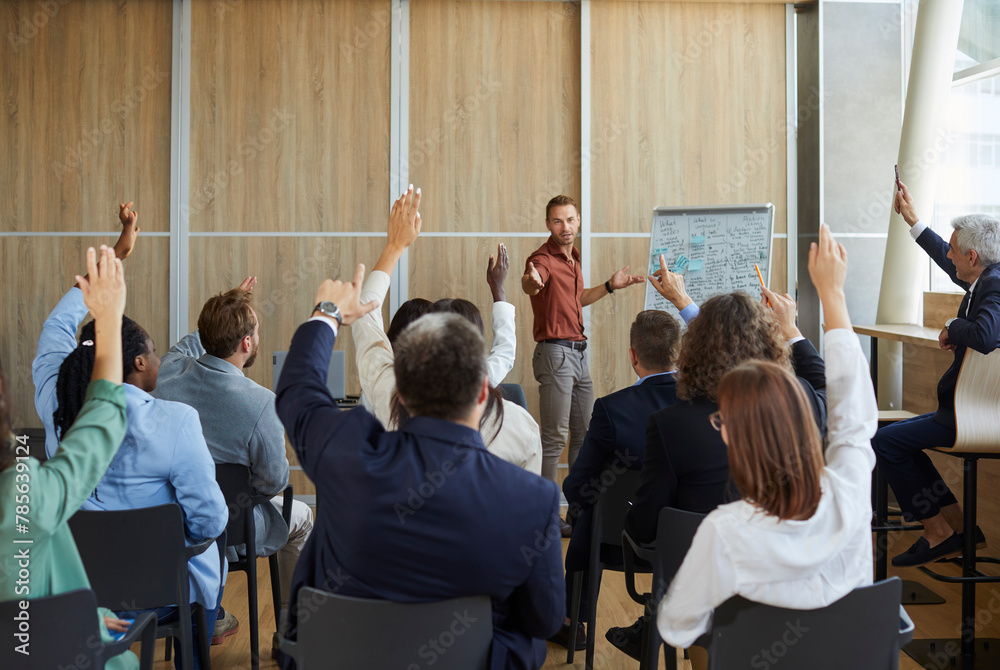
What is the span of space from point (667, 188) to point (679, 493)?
3084 mm

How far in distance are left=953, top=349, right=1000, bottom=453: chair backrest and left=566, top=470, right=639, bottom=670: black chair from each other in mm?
1254

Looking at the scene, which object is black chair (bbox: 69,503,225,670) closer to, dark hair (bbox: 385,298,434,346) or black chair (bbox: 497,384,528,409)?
dark hair (bbox: 385,298,434,346)

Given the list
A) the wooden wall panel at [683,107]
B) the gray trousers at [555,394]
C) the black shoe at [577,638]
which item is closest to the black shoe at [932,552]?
the black shoe at [577,638]

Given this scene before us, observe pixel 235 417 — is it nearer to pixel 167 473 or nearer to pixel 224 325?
pixel 224 325

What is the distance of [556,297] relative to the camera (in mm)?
4426

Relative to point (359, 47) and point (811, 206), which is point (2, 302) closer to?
point (359, 47)

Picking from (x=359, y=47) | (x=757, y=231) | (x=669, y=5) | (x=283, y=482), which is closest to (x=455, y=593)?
(x=283, y=482)

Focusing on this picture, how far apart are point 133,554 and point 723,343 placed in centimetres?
153

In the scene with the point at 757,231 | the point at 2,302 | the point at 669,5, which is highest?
the point at 669,5

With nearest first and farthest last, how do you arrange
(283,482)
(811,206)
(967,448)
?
Answer: (283,482)
(967,448)
(811,206)

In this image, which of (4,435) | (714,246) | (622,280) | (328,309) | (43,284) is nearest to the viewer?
(4,435)

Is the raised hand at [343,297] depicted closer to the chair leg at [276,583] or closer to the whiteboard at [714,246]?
the chair leg at [276,583]

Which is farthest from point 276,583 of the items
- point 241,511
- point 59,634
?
point 59,634

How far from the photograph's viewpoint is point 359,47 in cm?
463
